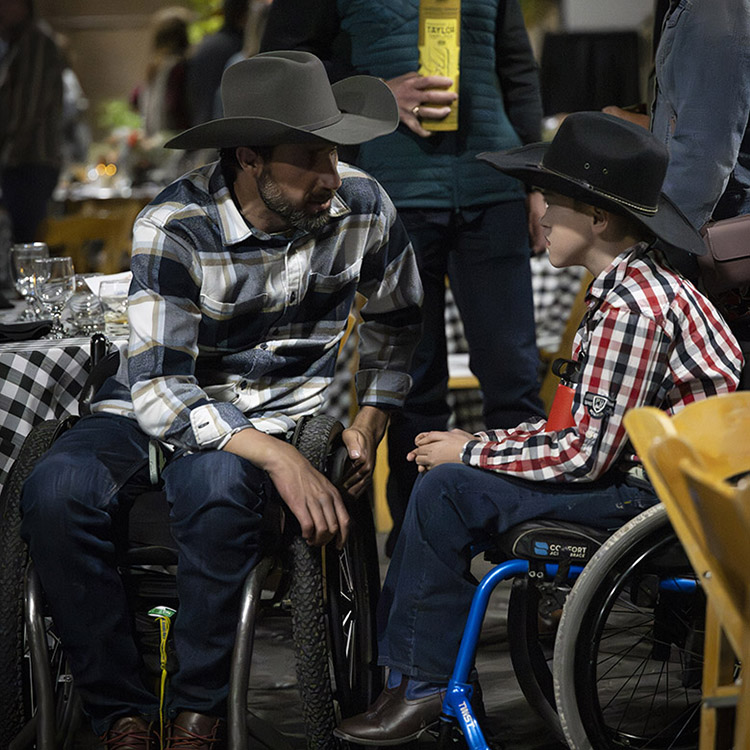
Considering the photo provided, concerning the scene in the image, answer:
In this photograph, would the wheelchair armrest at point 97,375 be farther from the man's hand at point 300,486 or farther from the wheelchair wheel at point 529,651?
the wheelchair wheel at point 529,651

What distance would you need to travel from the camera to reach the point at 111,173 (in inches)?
285

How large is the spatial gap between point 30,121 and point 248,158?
3.84m

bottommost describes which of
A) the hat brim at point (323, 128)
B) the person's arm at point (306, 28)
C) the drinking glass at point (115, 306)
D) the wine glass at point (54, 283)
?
the drinking glass at point (115, 306)

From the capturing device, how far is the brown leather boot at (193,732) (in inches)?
76.6

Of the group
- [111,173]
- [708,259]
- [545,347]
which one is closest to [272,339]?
[708,259]

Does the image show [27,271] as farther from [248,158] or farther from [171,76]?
[171,76]

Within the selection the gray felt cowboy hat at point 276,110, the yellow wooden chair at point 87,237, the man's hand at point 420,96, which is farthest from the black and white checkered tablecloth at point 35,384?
the yellow wooden chair at point 87,237

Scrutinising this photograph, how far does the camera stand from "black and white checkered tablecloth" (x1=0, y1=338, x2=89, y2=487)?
90.9 inches

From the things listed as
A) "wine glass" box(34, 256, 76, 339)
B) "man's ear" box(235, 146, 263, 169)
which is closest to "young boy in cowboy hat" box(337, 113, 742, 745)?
"man's ear" box(235, 146, 263, 169)

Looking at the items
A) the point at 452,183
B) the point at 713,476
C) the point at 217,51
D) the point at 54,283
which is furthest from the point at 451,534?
the point at 217,51

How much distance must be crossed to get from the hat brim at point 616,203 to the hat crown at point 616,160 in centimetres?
1

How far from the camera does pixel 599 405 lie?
1919 millimetres

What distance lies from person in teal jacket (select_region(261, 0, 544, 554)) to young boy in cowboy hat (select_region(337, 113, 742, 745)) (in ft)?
2.50

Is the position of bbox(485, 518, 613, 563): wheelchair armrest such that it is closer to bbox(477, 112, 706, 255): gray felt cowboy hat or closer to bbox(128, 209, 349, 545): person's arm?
bbox(128, 209, 349, 545): person's arm
